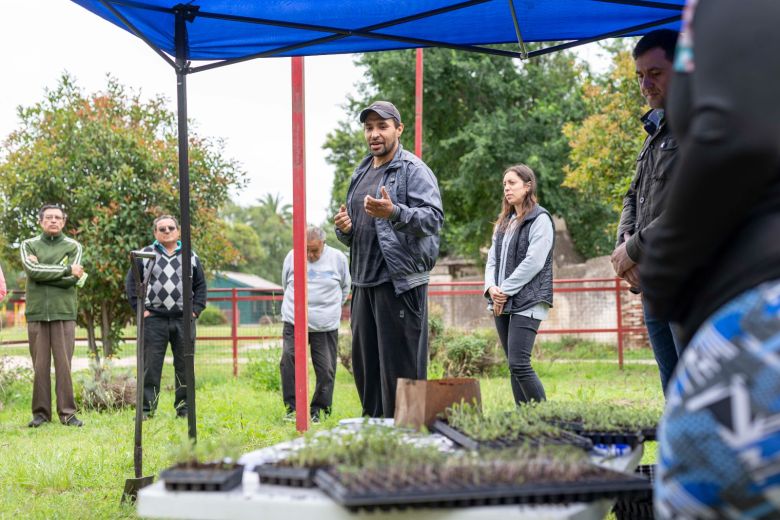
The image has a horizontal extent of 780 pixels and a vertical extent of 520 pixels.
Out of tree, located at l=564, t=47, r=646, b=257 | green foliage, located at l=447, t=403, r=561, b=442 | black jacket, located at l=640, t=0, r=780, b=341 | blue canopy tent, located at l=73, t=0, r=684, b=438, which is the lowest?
green foliage, located at l=447, t=403, r=561, b=442

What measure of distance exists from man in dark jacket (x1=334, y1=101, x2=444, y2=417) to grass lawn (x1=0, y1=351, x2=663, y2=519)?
452 mm

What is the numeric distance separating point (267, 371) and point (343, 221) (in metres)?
6.53

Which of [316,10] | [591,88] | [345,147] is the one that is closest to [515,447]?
[316,10]

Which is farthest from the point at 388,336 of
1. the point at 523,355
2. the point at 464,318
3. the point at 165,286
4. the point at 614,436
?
the point at 464,318

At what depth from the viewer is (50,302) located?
8469 millimetres

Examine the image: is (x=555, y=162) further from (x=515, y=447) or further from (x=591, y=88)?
(x=515, y=447)

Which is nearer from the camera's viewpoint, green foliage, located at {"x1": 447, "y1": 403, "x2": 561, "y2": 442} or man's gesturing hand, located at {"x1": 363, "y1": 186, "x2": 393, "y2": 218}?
green foliage, located at {"x1": 447, "y1": 403, "x2": 561, "y2": 442}

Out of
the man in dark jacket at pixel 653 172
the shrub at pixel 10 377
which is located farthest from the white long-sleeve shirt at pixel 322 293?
the man in dark jacket at pixel 653 172

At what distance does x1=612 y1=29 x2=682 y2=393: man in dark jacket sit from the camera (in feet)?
11.6

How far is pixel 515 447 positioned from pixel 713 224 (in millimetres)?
1011

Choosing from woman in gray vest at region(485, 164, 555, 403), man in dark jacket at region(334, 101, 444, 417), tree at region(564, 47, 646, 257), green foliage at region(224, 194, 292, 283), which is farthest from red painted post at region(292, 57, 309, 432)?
green foliage at region(224, 194, 292, 283)

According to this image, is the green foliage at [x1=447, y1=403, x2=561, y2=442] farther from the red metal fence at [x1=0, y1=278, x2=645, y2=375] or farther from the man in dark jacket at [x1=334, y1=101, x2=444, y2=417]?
the red metal fence at [x1=0, y1=278, x2=645, y2=375]

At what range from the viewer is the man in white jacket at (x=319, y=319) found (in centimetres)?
841

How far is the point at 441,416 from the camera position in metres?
2.99
